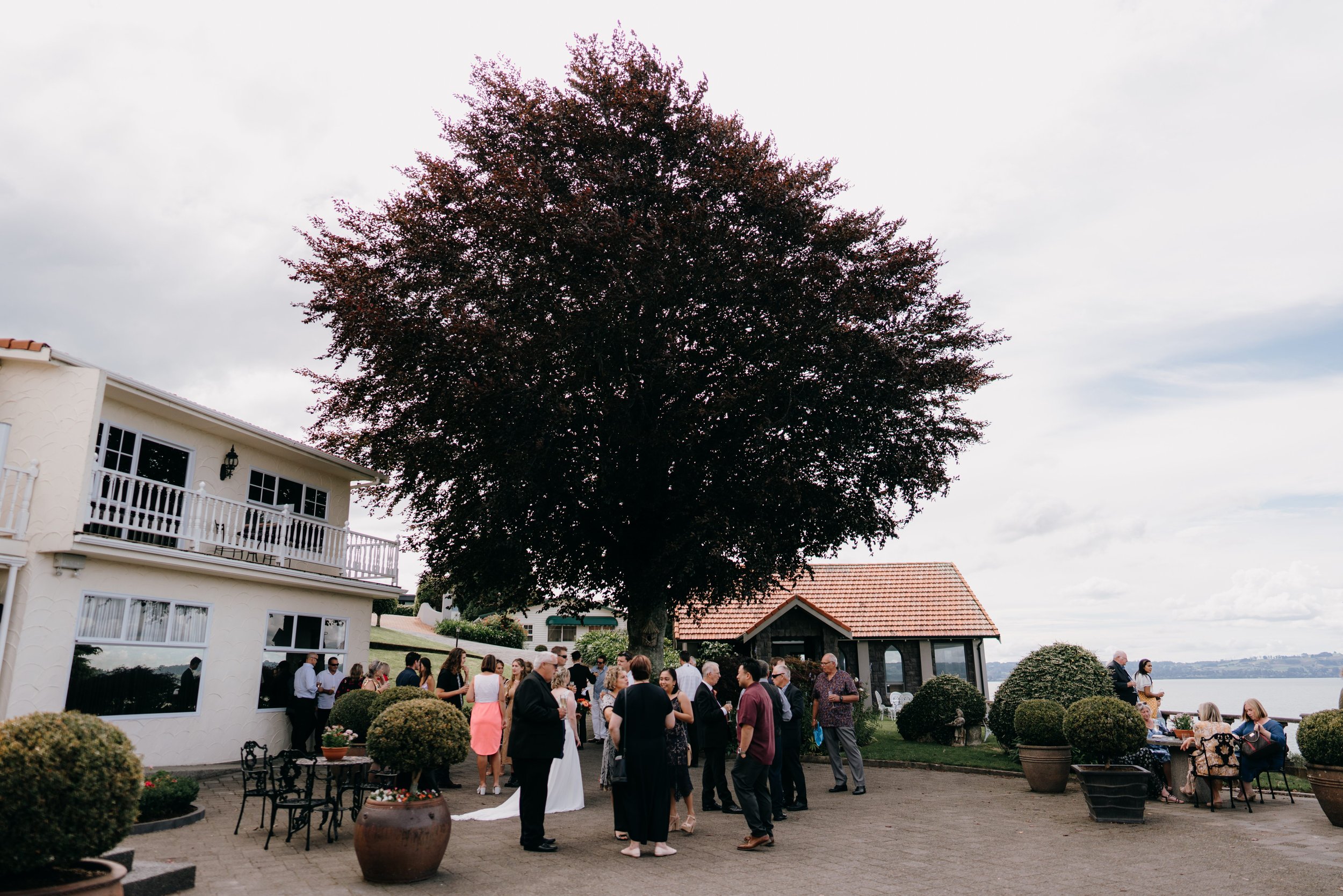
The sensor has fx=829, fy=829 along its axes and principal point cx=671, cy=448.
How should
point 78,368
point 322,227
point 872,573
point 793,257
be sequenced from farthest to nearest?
point 872,573 < point 322,227 < point 793,257 < point 78,368

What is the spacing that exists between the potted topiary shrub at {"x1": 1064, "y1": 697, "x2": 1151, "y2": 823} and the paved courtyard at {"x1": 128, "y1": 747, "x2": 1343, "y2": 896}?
27cm

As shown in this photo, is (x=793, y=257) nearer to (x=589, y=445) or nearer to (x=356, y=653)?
(x=589, y=445)

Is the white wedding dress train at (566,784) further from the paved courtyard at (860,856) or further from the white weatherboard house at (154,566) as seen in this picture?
the white weatherboard house at (154,566)

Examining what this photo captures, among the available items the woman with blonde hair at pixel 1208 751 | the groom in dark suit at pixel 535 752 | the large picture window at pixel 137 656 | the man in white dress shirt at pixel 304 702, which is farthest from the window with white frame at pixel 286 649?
the woman with blonde hair at pixel 1208 751

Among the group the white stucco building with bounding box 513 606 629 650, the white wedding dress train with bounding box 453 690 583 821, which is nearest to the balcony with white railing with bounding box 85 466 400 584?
the white wedding dress train with bounding box 453 690 583 821

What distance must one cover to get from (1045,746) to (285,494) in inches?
621

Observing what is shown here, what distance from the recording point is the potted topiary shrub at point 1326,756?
995 centimetres

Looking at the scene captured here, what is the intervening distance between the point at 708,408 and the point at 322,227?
9757 millimetres

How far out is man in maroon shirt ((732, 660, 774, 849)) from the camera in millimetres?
8898

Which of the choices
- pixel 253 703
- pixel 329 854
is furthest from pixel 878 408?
pixel 253 703

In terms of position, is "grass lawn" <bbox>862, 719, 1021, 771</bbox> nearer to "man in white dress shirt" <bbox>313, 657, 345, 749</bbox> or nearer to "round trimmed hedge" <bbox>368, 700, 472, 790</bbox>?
"man in white dress shirt" <bbox>313, 657, 345, 749</bbox>

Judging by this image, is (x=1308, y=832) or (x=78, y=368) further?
(x=78, y=368)

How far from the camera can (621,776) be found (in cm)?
881

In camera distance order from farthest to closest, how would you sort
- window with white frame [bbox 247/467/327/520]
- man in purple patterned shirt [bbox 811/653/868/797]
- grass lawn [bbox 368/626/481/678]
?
grass lawn [bbox 368/626/481/678], window with white frame [bbox 247/467/327/520], man in purple patterned shirt [bbox 811/653/868/797]
